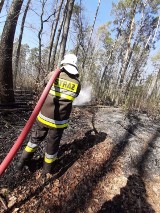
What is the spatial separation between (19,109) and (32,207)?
3.52 meters

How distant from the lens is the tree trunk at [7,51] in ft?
20.8

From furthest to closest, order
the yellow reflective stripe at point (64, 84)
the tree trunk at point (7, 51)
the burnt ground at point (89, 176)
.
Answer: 1. the tree trunk at point (7, 51)
2. the yellow reflective stripe at point (64, 84)
3. the burnt ground at point (89, 176)

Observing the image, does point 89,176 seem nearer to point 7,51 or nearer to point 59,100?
point 59,100

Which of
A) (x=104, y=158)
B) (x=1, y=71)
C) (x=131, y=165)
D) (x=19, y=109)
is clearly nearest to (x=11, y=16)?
(x=1, y=71)

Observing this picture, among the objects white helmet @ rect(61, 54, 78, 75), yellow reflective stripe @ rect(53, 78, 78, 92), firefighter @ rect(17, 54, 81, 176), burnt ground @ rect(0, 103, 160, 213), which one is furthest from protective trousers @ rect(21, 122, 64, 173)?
white helmet @ rect(61, 54, 78, 75)

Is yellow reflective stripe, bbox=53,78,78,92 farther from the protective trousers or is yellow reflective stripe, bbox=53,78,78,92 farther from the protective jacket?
the protective trousers

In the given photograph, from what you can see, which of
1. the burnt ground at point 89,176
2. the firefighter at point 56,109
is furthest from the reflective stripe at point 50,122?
→ the burnt ground at point 89,176

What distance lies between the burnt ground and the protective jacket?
883 millimetres

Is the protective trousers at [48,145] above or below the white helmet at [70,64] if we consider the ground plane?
below

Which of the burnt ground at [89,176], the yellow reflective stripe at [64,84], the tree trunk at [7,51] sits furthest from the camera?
the tree trunk at [7,51]

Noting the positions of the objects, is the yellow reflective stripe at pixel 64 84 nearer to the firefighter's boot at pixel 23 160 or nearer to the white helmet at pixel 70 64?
the white helmet at pixel 70 64

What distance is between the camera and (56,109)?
344 centimetres

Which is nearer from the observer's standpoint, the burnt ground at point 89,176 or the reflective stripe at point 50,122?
the burnt ground at point 89,176

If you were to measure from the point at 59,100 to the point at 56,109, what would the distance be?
0.49 feet
